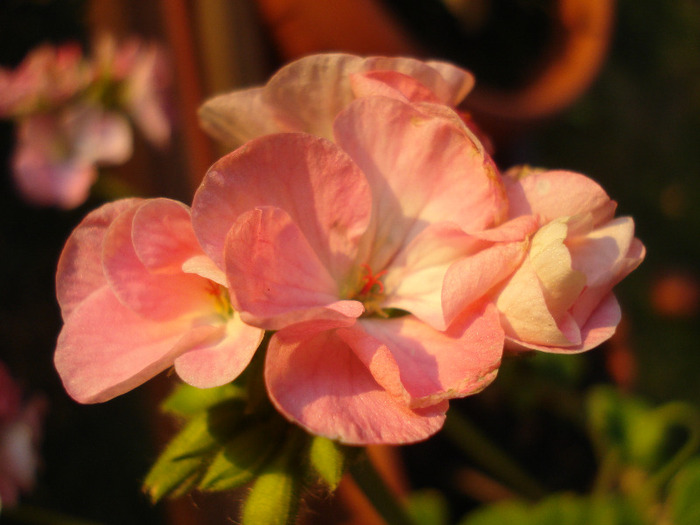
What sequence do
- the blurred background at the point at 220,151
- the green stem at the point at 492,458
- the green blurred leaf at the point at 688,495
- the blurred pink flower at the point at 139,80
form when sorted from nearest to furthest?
the green blurred leaf at the point at 688,495 < the green stem at the point at 492,458 < the blurred pink flower at the point at 139,80 < the blurred background at the point at 220,151

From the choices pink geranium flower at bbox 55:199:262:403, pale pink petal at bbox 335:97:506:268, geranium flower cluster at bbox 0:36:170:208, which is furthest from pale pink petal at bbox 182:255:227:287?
geranium flower cluster at bbox 0:36:170:208

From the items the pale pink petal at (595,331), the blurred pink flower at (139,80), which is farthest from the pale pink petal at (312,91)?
the blurred pink flower at (139,80)

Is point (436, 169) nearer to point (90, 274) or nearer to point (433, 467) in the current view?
point (90, 274)

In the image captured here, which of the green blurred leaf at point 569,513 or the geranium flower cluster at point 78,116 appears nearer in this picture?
the green blurred leaf at point 569,513

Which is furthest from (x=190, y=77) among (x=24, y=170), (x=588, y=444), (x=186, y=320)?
(x=588, y=444)

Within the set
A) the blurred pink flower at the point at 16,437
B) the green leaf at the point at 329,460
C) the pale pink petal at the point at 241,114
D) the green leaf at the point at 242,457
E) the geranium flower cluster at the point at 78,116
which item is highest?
the pale pink petal at the point at 241,114

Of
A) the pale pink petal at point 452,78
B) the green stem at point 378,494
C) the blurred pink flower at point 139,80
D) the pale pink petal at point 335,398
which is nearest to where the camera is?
the pale pink petal at point 335,398

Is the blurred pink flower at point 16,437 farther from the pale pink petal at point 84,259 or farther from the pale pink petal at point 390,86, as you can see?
the pale pink petal at point 390,86
